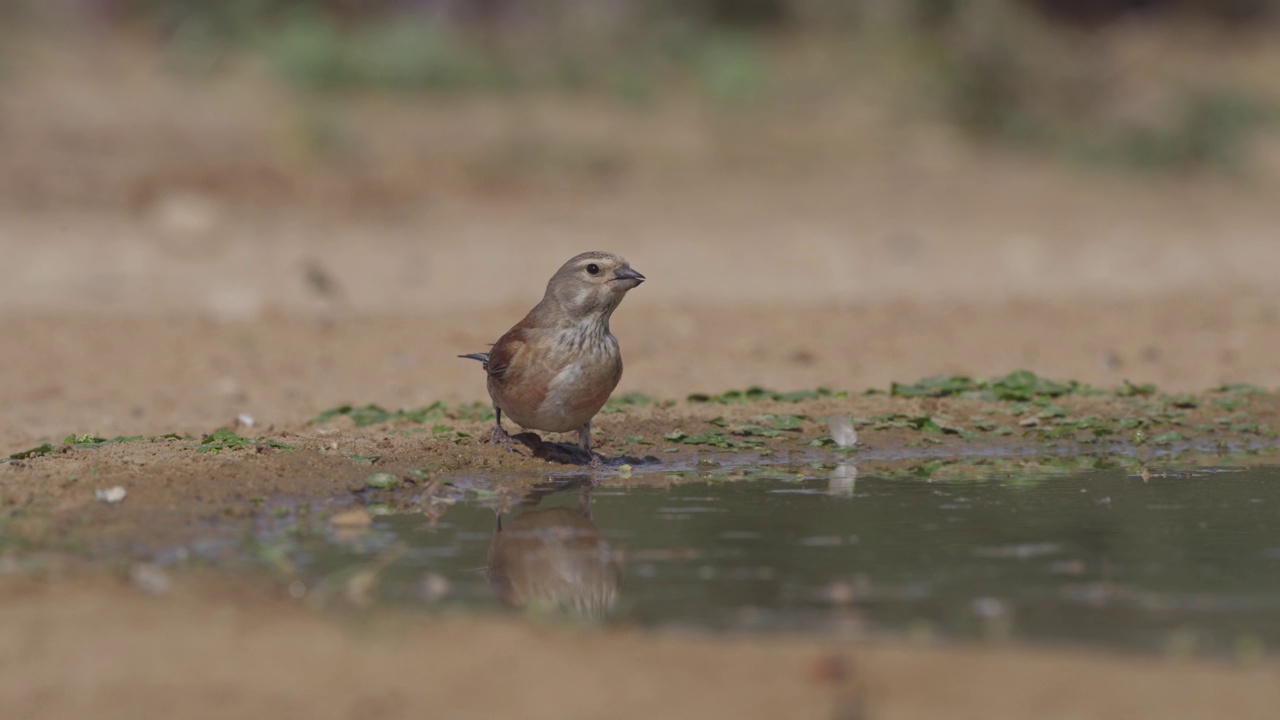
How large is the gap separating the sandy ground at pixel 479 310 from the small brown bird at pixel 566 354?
1.54 ft

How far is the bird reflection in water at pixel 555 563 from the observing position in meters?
5.79

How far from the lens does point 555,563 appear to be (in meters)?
6.38

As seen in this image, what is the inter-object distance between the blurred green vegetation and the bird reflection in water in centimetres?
1327

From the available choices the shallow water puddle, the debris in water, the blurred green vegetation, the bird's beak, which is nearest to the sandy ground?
the debris in water

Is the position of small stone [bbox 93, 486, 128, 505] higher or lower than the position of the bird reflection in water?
higher

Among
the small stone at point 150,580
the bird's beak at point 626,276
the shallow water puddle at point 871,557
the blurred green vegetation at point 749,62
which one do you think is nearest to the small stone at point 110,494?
the shallow water puddle at point 871,557

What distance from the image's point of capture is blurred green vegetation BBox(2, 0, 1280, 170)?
20297 mm

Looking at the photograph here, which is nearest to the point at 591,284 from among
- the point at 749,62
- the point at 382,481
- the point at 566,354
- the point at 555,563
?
the point at 566,354

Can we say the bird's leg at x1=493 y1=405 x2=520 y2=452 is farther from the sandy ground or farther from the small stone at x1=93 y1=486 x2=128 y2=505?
the small stone at x1=93 y1=486 x2=128 y2=505

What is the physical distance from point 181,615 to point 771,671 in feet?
6.19

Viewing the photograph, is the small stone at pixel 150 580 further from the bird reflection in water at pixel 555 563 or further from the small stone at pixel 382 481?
the small stone at pixel 382 481

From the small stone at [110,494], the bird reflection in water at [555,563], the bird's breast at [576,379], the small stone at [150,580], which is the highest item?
the bird's breast at [576,379]

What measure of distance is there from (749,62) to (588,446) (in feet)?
47.7

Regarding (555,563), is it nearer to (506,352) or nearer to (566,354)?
(566,354)
